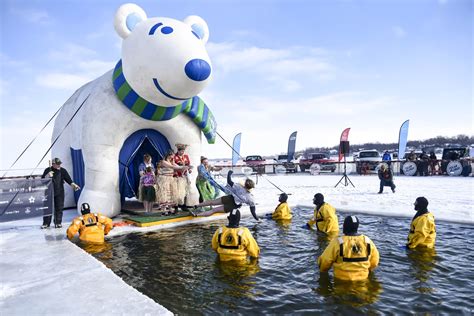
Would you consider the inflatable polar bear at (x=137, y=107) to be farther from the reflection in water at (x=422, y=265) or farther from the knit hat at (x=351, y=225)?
the reflection in water at (x=422, y=265)

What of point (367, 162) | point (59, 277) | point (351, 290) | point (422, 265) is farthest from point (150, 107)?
point (367, 162)

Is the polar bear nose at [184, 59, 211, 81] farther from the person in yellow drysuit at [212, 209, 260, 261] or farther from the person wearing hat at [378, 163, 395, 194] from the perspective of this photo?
the person wearing hat at [378, 163, 395, 194]

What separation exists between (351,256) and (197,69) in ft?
15.0

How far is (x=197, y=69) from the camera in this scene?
22.4 feet

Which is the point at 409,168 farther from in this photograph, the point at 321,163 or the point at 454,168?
the point at 321,163

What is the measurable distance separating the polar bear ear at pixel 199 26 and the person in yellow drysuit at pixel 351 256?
5.52 meters

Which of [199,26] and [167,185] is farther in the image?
[167,185]

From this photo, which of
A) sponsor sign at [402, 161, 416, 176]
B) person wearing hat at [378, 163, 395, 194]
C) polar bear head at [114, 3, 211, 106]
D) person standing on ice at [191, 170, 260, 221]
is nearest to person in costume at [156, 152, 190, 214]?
person standing on ice at [191, 170, 260, 221]

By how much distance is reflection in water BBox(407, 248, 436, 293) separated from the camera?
4.14 m

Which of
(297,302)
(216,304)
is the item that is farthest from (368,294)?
(216,304)

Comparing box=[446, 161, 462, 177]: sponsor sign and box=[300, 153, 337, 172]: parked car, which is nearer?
box=[446, 161, 462, 177]: sponsor sign

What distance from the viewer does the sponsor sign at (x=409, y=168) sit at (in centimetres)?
2023

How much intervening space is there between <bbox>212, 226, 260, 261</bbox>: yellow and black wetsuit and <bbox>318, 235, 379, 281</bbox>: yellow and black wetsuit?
1209mm

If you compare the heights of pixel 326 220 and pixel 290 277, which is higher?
pixel 326 220
